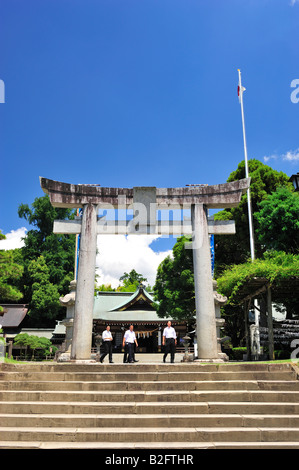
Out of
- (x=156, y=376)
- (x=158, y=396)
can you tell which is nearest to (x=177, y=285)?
(x=156, y=376)

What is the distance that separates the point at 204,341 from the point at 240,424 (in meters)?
4.51

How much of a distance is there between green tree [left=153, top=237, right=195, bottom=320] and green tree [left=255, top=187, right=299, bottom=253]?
631 centimetres

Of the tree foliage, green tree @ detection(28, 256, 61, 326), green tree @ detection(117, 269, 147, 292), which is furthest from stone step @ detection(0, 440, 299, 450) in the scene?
green tree @ detection(117, 269, 147, 292)

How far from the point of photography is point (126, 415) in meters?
5.97

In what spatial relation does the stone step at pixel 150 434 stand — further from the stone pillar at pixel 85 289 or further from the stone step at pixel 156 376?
the stone pillar at pixel 85 289

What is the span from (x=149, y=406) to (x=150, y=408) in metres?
0.04

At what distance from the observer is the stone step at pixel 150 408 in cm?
613

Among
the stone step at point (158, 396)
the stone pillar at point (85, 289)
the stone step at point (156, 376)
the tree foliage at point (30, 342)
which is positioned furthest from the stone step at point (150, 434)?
the tree foliage at point (30, 342)

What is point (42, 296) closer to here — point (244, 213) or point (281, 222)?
point (244, 213)

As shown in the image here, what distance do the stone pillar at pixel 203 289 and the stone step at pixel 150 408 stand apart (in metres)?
3.95

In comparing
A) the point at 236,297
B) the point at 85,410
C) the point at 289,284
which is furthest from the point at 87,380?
the point at 236,297
